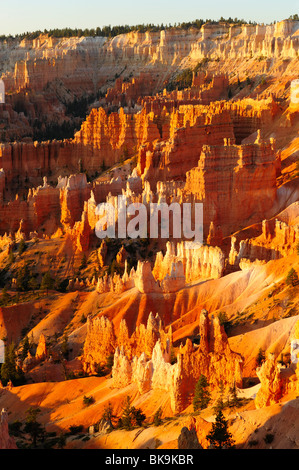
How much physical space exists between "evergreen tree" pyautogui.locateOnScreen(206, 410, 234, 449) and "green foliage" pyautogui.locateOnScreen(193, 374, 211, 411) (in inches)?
171

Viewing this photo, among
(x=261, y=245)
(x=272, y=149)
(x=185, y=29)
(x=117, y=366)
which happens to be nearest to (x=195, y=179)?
(x=272, y=149)

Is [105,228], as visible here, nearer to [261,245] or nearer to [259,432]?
[261,245]

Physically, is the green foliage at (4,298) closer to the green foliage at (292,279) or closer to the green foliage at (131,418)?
the green foliage at (292,279)

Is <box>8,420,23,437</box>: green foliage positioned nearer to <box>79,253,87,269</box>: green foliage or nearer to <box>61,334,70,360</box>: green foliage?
<box>61,334,70,360</box>: green foliage

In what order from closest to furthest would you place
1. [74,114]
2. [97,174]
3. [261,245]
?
1. [261,245]
2. [97,174]
3. [74,114]

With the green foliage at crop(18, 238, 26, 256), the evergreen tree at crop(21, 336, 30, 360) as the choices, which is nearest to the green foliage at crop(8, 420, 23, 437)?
the evergreen tree at crop(21, 336, 30, 360)

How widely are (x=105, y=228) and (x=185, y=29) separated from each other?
104 metres

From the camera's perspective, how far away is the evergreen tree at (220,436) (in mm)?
25781

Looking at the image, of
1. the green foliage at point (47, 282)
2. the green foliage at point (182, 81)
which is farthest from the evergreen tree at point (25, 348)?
the green foliage at point (182, 81)

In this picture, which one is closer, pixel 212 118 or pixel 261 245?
pixel 261 245

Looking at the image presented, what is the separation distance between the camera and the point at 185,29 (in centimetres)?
15962

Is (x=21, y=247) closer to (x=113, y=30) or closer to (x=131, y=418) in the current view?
(x=131, y=418)

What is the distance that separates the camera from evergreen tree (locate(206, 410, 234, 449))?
25781 mm

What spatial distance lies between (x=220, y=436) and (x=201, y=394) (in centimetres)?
570
